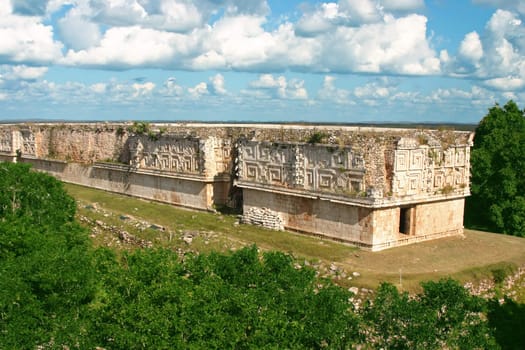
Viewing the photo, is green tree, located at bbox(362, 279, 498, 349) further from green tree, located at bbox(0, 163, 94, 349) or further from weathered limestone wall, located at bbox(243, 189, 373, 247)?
weathered limestone wall, located at bbox(243, 189, 373, 247)

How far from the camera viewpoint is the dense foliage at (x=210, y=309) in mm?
10547

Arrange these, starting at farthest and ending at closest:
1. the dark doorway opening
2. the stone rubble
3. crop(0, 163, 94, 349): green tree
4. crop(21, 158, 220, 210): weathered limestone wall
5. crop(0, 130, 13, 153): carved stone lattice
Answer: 1. crop(0, 130, 13, 153): carved stone lattice
2. crop(21, 158, 220, 210): weathered limestone wall
3. the stone rubble
4. the dark doorway opening
5. crop(0, 163, 94, 349): green tree

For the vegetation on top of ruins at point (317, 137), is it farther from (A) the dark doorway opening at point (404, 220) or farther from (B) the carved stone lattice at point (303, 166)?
(A) the dark doorway opening at point (404, 220)

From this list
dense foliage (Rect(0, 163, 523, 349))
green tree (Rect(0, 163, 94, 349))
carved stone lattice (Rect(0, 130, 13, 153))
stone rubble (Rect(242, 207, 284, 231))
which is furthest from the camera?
carved stone lattice (Rect(0, 130, 13, 153))

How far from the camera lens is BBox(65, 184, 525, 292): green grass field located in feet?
57.6

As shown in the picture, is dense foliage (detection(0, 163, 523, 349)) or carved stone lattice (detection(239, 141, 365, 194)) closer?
dense foliage (detection(0, 163, 523, 349))

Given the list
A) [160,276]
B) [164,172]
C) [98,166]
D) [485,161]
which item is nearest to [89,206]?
[164,172]

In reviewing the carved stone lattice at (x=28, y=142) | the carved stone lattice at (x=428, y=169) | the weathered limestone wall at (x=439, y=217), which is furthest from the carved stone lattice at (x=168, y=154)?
the carved stone lattice at (x=28, y=142)

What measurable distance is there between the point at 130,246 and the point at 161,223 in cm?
186

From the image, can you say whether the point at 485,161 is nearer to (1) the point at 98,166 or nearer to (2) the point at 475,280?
(2) the point at 475,280

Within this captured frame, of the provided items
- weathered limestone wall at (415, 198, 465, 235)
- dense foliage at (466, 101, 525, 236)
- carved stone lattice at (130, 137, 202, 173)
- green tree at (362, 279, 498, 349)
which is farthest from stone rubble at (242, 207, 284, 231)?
green tree at (362, 279, 498, 349)

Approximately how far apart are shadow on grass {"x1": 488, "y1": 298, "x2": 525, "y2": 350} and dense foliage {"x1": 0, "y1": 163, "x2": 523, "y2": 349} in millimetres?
3649

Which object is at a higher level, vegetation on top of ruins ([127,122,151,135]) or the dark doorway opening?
vegetation on top of ruins ([127,122,151,135])

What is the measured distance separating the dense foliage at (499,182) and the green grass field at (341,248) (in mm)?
2558
